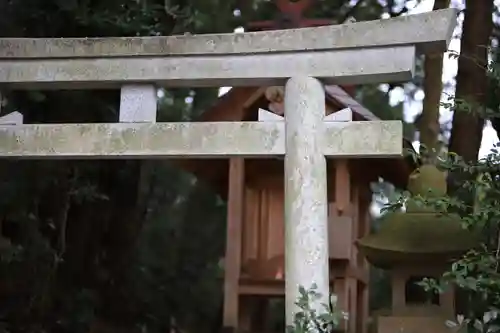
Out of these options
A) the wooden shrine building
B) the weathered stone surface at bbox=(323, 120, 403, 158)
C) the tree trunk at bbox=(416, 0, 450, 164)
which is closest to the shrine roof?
the wooden shrine building

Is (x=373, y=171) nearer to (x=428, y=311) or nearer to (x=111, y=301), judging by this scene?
(x=428, y=311)

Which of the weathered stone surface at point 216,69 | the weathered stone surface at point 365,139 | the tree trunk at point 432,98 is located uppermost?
the tree trunk at point 432,98

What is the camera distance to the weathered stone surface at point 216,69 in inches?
182

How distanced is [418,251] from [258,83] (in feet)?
5.84

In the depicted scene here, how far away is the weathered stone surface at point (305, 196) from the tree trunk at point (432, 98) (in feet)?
10.5

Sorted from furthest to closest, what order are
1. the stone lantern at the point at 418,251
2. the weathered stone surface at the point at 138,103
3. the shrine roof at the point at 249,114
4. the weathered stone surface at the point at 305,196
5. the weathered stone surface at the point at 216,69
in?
1. the shrine roof at the point at 249,114
2. the stone lantern at the point at 418,251
3. the weathered stone surface at the point at 138,103
4. the weathered stone surface at the point at 216,69
5. the weathered stone surface at the point at 305,196

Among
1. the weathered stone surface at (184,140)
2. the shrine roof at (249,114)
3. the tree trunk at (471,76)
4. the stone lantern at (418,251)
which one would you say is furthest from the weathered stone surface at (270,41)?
the tree trunk at (471,76)

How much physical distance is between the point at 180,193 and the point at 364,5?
6080 mm

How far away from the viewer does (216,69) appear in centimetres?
487

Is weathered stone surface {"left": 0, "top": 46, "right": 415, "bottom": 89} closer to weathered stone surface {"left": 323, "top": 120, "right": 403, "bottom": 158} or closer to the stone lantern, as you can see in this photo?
weathered stone surface {"left": 323, "top": 120, "right": 403, "bottom": 158}

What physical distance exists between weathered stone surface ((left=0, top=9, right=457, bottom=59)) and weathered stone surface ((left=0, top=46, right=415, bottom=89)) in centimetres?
4

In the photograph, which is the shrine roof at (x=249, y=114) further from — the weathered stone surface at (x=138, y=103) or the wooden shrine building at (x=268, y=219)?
the weathered stone surface at (x=138, y=103)

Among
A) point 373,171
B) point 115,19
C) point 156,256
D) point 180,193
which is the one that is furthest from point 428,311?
point 180,193

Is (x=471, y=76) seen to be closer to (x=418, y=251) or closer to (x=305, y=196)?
(x=418, y=251)
